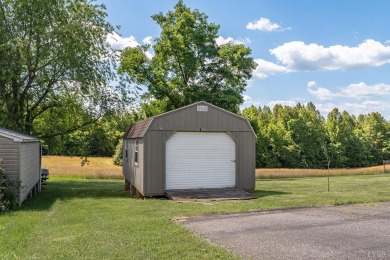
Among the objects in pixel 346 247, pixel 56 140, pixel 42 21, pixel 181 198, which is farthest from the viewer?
pixel 56 140

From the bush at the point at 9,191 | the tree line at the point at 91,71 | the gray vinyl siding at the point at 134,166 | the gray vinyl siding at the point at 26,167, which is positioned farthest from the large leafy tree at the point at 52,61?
the bush at the point at 9,191

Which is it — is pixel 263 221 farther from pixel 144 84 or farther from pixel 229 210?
pixel 144 84

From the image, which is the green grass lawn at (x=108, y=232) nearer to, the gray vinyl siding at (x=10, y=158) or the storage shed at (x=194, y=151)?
the gray vinyl siding at (x=10, y=158)

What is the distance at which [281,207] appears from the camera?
30.9 feet

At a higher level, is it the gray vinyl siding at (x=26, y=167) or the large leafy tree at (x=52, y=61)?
the large leafy tree at (x=52, y=61)

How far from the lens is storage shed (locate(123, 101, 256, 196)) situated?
12.3m

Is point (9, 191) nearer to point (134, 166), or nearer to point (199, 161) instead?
point (134, 166)

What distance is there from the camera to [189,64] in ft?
83.8

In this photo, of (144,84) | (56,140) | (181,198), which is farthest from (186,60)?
(181,198)

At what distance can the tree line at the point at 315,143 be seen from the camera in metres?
51.6

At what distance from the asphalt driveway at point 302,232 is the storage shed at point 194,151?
4.37m

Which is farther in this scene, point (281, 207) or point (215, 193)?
point (215, 193)

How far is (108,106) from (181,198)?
8.41 meters

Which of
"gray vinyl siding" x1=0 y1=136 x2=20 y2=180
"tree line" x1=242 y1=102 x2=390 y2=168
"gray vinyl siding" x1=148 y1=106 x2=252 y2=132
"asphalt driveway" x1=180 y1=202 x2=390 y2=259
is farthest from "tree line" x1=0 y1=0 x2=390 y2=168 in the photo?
"tree line" x1=242 y1=102 x2=390 y2=168
